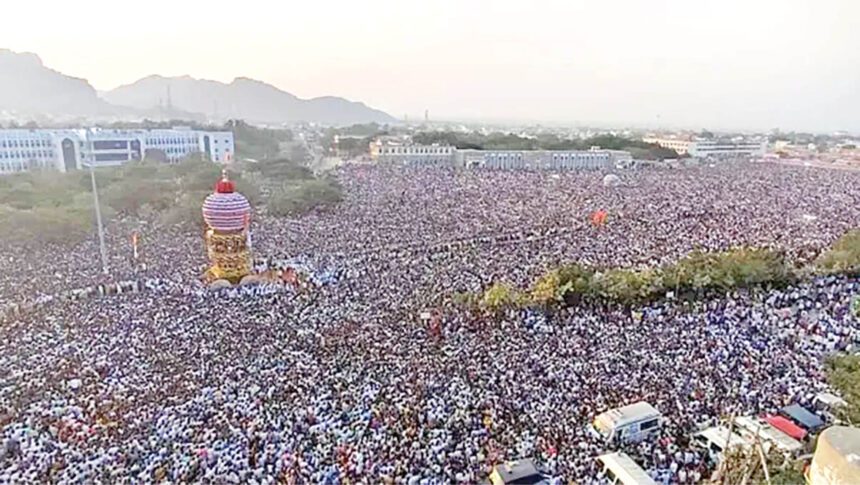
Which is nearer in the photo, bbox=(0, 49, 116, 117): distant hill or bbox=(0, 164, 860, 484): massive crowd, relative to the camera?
bbox=(0, 164, 860, 484): massive crowd

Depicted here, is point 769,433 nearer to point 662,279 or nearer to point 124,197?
point 662,279

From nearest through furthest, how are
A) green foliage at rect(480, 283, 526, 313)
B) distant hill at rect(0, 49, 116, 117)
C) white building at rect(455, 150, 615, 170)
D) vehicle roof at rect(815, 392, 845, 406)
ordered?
vehicle roof at rect(815, 392, 845, 406)
green foliage at rect(480, 283, 526, 313)
white building at rect(455, 150, 615, 170)
distant hill at rect(0, 49, 116, 117)

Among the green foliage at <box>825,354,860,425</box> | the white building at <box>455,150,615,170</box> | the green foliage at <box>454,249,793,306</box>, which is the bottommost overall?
the white building at <box>455,150,615,170</box>

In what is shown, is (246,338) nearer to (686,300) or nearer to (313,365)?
(313,365)

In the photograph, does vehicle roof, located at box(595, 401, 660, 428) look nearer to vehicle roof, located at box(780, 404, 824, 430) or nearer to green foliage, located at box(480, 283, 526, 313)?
vehicle roof, located at box(780, 404, 824, 430)

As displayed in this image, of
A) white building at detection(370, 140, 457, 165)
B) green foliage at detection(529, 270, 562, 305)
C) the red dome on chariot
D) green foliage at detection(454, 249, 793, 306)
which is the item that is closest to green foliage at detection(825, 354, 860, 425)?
green foliage at detection(454, 249, 793, 306)

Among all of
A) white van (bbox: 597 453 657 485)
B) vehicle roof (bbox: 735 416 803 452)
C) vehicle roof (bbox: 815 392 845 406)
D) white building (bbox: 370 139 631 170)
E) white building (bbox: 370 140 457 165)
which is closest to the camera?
white van (bbox: 597 453 657 485)

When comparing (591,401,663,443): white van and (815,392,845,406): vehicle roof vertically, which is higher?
→ (815,392,845,406): vehicle roof

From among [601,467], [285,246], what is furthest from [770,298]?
[285,246]
